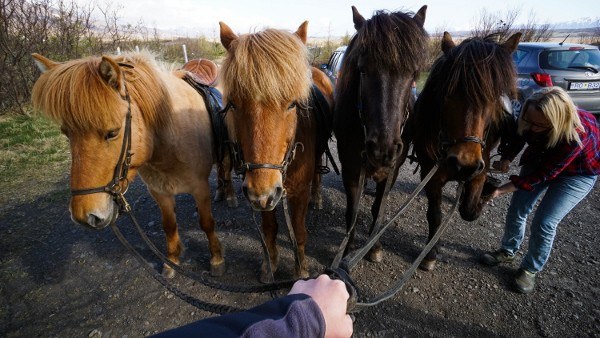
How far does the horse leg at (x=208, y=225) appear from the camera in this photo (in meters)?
2.75

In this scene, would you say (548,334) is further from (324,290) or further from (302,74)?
(302,74)

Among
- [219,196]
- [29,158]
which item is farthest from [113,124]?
[29,158]

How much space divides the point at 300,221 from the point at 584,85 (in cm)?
770

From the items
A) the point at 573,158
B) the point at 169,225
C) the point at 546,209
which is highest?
the point at 573,158

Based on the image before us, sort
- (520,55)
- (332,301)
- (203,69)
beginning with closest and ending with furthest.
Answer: (332,301)
(203,69)
(520,55)

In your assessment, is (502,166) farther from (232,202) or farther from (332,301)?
(232,202)

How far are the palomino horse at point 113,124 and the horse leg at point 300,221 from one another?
959 mm

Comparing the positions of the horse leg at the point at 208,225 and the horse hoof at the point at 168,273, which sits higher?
the horse leg at the point at 208,225

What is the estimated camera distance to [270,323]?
849 mm

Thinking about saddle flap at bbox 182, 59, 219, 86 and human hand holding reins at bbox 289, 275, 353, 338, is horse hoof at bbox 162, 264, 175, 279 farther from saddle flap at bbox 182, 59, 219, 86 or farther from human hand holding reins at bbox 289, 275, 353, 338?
saddle flap at bbox 182, 59, 219, 86

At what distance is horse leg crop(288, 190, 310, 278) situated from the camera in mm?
Result: 2600

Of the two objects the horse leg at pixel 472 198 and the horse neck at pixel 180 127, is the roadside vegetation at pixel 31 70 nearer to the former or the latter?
the horse neck at pixel 180 127

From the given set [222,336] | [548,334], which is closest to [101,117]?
[222,336]

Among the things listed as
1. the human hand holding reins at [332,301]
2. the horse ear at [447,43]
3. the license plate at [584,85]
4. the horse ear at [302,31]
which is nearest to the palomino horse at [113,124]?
the horse ear at [302,31]
